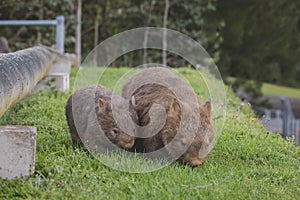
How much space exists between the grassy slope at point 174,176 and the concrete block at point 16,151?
0.06m

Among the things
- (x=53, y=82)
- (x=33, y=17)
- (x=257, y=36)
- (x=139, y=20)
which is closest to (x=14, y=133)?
(x=53, y=82)

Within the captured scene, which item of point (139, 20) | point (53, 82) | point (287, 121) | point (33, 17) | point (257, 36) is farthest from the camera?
point (257, 36)

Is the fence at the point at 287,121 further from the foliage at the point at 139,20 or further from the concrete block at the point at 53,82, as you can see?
the concrete block at the point at 53,82

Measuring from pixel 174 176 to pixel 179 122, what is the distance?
0.50m

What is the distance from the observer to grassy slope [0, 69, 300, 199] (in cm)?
315

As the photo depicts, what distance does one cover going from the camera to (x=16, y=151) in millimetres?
3242

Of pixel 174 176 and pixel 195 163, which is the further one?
pixel 195 163

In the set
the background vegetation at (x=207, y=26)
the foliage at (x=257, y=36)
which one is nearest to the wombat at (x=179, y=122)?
the background vegetation at (x=207, y=26)

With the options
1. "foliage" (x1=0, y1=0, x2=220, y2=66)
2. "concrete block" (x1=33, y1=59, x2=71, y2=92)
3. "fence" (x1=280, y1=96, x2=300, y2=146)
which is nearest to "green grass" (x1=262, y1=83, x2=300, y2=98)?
"fence" (x1=280, y1=96, x2=300, y2=146)

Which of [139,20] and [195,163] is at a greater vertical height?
[195,163]

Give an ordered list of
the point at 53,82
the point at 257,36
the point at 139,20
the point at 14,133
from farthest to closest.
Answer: the point at 257,36 → the point at 139,20 → the point at 53,82 → the point at 14,133

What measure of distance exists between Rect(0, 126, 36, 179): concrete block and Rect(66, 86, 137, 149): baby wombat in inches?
27.9

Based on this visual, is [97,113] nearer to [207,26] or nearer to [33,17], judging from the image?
[33,17]

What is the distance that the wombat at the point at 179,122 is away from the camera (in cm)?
380
